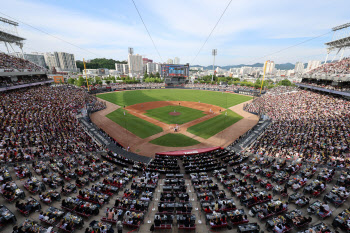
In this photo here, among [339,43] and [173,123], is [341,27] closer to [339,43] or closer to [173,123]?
[339,43]

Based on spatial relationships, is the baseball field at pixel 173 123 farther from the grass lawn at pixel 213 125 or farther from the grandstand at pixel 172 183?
the grandstand at pixel 172 183

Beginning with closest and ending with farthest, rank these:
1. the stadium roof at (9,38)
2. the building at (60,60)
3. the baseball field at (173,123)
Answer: the baseball field at (173,123)
the stadium roof at (9,38)
the building at (60,60)

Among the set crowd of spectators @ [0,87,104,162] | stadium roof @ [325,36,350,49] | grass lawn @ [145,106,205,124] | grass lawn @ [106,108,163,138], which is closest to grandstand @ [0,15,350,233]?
crowd of spectators @ [0,87,104,162]

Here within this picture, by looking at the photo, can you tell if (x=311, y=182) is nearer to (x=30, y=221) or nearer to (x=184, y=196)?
(x=184, y=196)

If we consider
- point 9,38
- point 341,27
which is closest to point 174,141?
point 341,27

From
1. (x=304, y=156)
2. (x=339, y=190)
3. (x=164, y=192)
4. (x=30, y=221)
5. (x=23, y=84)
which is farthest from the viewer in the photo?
(x=23, y=84)

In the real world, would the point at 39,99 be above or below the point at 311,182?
above

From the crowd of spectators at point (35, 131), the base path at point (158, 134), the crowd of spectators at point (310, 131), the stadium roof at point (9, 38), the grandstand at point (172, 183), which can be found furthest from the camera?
the stadium roof at point (9, 38)

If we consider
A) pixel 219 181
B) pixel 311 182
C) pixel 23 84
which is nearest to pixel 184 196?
pixel 219 181

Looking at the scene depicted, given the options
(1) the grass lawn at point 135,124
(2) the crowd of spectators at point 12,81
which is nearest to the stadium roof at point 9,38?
(2) the crowd of spectators at point 12,81
